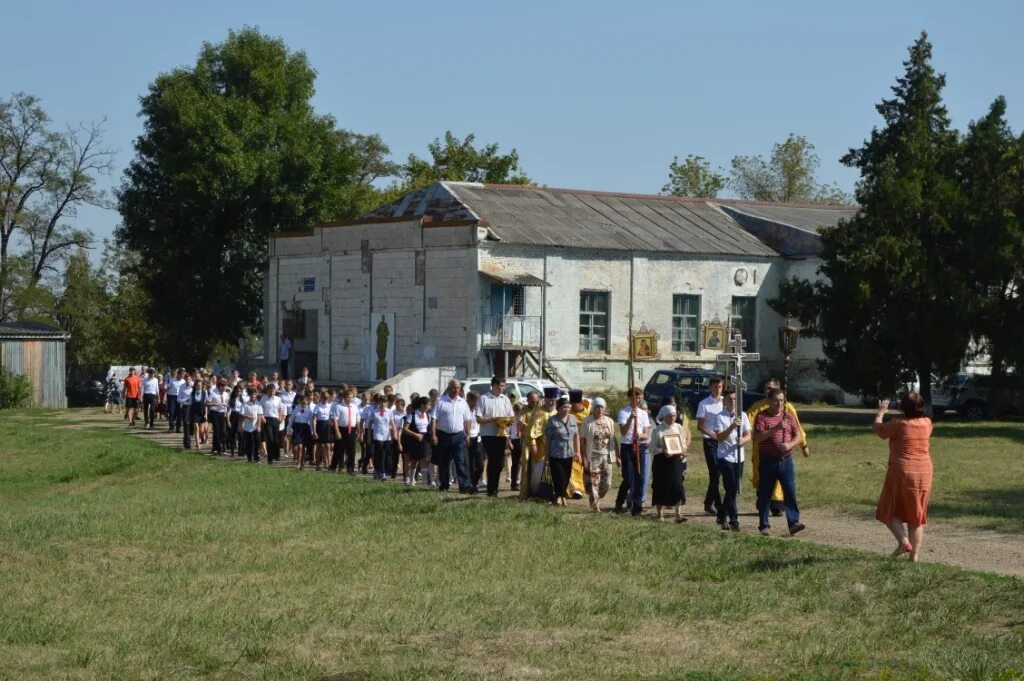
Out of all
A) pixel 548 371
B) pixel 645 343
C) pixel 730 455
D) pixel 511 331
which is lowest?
pixel 730 455

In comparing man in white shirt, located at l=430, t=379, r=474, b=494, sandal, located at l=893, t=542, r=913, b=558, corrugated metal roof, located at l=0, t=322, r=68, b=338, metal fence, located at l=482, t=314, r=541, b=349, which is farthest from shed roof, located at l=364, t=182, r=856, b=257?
sandal, located at l=893, t=542, r=913, b=558

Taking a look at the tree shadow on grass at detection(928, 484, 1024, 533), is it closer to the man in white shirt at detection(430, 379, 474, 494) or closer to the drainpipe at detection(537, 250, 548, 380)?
the man in white shirt at detection(430, 379, 474, 494)

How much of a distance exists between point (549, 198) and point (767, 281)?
8.58 metres

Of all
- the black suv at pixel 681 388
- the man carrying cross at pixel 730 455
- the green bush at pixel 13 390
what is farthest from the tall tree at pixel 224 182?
the man carrying cross at pixel 730 455

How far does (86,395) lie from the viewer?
217 ft

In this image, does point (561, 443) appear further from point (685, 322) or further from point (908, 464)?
point (685, 322)

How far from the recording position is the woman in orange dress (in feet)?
51.0

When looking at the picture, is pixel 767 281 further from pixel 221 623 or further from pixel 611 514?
pixel 221 623

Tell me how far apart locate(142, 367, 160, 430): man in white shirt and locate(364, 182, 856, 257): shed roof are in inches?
444

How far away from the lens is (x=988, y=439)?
124 ft

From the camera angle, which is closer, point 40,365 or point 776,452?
point 776,452

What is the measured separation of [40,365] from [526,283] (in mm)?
20398

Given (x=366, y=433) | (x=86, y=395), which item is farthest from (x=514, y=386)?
(x=86, y=395)

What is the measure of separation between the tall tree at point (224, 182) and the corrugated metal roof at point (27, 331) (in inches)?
239
